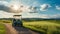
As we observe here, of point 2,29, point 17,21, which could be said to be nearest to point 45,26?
point 17,21

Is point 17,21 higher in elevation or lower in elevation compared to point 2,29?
higher

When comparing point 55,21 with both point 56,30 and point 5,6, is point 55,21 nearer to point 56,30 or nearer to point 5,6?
point 56,30

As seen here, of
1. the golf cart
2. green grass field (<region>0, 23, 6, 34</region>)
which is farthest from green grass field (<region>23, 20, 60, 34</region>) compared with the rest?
green grass field (<region>0, 23, 6, 34</region>)

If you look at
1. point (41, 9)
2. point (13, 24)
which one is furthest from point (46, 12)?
point (13, 24)

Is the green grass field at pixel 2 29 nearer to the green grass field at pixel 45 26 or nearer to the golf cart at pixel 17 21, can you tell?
the golf cart at pixel 17 21

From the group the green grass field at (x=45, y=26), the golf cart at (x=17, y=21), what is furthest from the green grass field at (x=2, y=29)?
the green grass field at (x=45, y=26)

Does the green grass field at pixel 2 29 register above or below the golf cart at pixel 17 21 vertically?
below

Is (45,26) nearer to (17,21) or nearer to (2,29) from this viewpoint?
(17,21)

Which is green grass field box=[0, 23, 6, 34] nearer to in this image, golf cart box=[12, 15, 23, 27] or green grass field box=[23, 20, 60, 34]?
golf cart box=[12, 15, 23, 27]

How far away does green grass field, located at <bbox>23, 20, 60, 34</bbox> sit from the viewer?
2.28 metres

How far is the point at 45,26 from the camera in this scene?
7.53 feet

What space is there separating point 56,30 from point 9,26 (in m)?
0.65

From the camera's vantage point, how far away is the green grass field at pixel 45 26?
89.6 inches

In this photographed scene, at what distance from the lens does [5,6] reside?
2.29 metres
